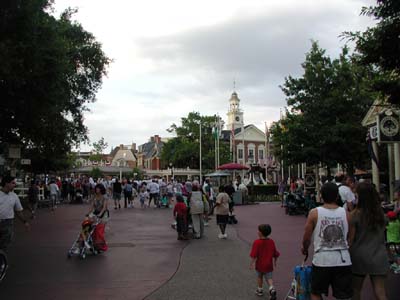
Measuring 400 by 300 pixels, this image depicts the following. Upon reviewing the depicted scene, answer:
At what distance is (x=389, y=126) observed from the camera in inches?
489

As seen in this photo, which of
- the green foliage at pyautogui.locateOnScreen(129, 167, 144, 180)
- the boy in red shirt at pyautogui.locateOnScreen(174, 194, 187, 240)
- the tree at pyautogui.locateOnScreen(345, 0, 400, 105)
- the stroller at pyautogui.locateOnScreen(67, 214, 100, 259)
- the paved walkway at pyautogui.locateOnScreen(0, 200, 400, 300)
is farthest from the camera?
the green foliage at pyautogui.locateOnScreen(129, 167, 144, 180)

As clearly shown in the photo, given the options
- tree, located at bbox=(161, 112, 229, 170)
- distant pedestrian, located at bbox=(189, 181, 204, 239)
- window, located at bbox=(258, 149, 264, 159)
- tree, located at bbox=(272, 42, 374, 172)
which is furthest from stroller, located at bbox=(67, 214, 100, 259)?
window, located at bbox=(258, 149, 264, 159)

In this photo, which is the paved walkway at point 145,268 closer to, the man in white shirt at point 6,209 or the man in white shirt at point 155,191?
the man in white shirt at point 6,209

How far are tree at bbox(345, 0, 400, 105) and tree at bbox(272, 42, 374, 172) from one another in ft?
47.5

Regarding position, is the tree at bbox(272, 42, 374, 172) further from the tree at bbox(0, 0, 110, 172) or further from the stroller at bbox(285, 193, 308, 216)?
the tree at bbox(0, 0, 110, 172)

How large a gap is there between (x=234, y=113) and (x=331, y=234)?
88.2m

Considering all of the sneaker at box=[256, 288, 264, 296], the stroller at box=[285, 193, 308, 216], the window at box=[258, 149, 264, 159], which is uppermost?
the window at box=[258, 149, 264, 159]

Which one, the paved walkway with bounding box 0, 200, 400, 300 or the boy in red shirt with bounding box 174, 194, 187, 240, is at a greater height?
the boy in red shirt with bounding box 174, 194, 187, 240

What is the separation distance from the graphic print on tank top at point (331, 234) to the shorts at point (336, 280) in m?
0.23

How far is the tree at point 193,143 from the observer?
72.8 metres

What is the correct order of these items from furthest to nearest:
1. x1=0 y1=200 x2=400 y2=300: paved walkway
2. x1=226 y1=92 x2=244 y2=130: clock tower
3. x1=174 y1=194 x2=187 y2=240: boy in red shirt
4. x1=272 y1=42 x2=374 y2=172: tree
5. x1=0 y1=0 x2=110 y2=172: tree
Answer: x1=226 y1=92 x2=244 y2=130: clock tower, x1=272 y1=42 x2=374 y2=172: tree, x1=174 y1=194 x2=187 y2=240: boy in red shirt, x1=0 y1=0 x2=110 y2=172: tree, x1=0 y1=200 x2=400 y2=300: paved walkway

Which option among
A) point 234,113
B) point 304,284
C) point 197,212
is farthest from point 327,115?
point 234,113

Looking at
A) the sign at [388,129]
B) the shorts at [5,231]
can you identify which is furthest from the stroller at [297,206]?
the shorts at [5,231]

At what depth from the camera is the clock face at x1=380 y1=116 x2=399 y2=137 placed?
12.3 metres
